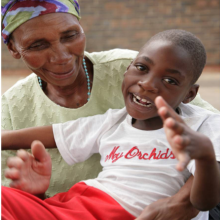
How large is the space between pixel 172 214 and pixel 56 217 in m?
0.42

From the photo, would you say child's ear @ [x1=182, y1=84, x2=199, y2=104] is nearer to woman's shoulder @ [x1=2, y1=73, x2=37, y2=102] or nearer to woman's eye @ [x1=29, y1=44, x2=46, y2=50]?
woman's eye @ [x1=29, y1=44, x2=46, y2=50]

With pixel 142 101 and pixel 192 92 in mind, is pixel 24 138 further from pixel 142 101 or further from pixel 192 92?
pixel 192 92

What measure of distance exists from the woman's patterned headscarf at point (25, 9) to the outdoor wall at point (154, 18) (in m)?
6.02

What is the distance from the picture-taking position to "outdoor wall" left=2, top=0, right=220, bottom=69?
754 cm

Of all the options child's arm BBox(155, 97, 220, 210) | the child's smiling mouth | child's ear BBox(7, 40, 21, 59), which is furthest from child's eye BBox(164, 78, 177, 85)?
child's ear BBox(7, 40, 21, 59)

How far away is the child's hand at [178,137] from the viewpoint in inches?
35.5

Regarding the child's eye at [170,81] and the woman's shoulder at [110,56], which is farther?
the woman's shoulder at [110,56]

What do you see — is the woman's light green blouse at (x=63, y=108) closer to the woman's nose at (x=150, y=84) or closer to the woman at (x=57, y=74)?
the woman at (x=57, y=74)

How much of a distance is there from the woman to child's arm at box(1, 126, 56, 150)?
0.26 meters

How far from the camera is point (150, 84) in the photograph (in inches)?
56.2

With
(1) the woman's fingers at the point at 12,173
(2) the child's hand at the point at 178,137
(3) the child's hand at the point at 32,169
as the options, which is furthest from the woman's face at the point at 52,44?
(2) the child's hand at the point at 178,137

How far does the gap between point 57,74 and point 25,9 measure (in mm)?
316

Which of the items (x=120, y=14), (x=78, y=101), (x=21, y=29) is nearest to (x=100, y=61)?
(x=78, y=101)

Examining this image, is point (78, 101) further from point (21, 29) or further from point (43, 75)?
point (21, 29)
